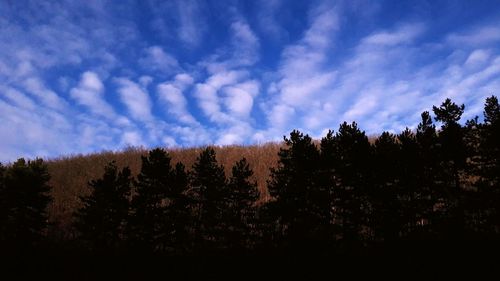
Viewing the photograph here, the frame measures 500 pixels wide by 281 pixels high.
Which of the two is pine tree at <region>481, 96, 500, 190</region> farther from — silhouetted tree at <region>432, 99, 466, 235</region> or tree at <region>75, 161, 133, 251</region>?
tree at <region>75, 161, 133, 251</region>

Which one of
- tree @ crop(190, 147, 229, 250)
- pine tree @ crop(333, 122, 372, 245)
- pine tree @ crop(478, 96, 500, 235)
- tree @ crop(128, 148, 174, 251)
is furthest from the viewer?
tree @ crop(190, 147, 229, 250)

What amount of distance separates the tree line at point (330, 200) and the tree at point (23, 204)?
59mm

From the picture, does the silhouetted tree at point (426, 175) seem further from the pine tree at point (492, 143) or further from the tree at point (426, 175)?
the pine tree at point (492, 143)

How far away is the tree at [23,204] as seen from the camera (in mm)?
23547

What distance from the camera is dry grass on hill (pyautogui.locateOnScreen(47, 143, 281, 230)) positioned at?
33594 millimetres

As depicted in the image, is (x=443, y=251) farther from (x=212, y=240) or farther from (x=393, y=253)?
(x=212, y=240)

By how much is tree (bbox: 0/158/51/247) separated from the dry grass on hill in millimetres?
6153

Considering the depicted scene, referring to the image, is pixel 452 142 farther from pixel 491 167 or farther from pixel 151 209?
pixel 151 209

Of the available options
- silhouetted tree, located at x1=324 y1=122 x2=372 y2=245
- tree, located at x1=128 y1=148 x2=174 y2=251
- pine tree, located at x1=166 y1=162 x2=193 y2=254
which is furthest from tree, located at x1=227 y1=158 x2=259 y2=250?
silhouetted tree, located at x1=324 y1=122 x2=372 y2=245

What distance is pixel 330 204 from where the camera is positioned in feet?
74.2

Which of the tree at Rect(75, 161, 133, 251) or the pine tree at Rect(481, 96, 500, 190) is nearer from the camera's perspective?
the pine tree at Rect(481, 96, 500, 190)

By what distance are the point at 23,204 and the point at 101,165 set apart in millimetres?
18499

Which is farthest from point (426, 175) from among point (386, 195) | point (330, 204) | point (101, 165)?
point (101, 165)

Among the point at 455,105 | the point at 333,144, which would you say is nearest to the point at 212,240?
the point at 333,144
